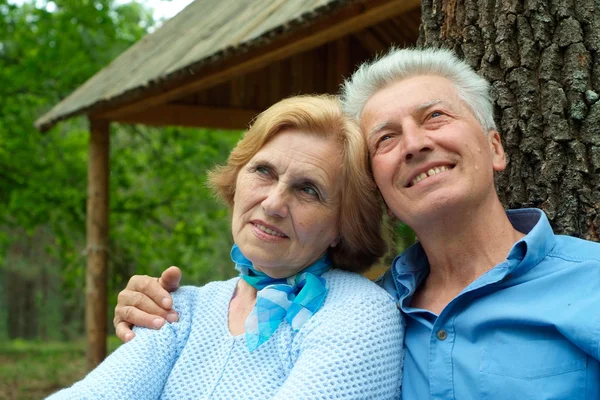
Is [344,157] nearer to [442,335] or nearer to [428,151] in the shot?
[428,151]

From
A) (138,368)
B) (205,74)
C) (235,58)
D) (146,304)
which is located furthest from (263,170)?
(205,74)

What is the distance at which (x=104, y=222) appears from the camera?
7.59 m

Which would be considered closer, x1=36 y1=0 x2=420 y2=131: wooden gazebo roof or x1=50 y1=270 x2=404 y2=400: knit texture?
x1=50 y1=270 x2=404 y2=400: knit texture

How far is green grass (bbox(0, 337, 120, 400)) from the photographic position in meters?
11.7

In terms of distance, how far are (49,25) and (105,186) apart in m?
4.62

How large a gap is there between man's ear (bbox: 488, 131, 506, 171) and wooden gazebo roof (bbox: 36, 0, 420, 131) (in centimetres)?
174

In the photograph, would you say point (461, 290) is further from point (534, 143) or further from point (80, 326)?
point (80, 326)

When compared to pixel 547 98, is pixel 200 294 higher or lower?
lower

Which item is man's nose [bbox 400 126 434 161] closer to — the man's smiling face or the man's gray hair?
the man's smiling face

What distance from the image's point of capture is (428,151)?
2150mm

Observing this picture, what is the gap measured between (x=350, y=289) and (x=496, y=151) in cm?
64

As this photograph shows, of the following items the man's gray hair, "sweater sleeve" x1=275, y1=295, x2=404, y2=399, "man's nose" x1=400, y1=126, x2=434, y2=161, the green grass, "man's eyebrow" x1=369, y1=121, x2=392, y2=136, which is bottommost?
the green grass

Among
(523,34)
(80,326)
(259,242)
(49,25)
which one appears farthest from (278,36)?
(80,326)

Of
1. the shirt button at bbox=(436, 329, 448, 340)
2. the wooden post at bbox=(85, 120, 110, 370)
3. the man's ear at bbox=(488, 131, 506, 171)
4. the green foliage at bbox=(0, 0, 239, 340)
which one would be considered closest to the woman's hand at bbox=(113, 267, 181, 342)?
the shirt button at bbox=(436, 329, 448, 340)
